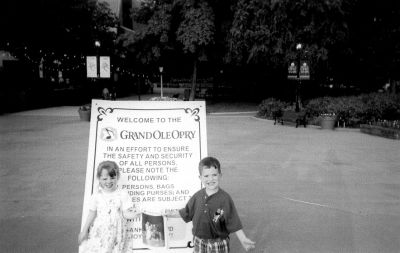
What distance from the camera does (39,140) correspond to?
15.1m

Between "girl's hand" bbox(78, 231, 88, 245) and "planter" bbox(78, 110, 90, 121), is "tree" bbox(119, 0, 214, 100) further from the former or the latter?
"girl's hand" bbox(78, 231, 88, 245)

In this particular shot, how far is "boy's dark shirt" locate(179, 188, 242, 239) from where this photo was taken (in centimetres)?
350

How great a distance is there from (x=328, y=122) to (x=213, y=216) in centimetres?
1641

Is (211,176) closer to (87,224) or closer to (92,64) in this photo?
(87,224)

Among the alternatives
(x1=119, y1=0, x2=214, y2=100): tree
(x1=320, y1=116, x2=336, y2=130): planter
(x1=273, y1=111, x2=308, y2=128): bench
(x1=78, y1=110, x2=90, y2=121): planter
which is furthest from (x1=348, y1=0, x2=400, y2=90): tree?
(x1=78, y1=110, x2=90, y2=121): planter

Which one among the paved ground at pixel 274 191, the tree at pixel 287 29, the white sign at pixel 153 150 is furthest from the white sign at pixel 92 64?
the white sign at pixel 153 150

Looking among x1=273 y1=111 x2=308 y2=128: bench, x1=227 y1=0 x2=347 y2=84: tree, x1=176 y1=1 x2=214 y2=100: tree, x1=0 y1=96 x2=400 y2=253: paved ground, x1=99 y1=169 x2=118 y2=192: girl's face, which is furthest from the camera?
x1=176 y1=1 x2=214 y2=100: tree

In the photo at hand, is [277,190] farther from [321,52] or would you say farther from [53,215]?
[321,52]

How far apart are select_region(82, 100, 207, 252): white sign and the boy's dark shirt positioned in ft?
2.72

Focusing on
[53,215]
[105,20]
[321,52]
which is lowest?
[53,215]

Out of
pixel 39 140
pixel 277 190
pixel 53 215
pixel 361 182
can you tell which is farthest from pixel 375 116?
pixel 53 215

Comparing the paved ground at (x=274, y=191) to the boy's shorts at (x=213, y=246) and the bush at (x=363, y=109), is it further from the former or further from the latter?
the bush at (x=363, y=109)

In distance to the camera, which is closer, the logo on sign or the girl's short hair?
the girl's short hair

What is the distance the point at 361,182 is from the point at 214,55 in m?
25.8
